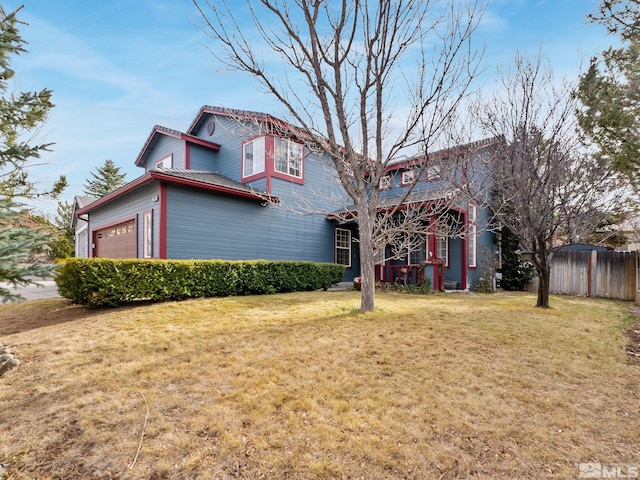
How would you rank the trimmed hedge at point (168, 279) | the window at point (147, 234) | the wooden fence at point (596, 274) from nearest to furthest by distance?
the trimmed hedge at point (168, 279)
the window at point (147, 234)
the wooden fence at point (596, 274)

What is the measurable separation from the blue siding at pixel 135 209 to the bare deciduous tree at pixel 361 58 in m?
5.17

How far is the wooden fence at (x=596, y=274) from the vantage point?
10.3m

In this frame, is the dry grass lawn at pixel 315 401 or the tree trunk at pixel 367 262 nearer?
the dry grass lawn at pixel 315 401

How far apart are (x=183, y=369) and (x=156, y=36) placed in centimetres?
748

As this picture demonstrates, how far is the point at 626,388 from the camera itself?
323 cm

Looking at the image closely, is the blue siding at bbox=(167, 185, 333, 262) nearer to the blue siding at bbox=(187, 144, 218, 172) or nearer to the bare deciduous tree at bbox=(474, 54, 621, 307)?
the blue siding at bbox=(187, 144, 218, 172)

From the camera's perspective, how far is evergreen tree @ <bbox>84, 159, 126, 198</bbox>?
1369 inches

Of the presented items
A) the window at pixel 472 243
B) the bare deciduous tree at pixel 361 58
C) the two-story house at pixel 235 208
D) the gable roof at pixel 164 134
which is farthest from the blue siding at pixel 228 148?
the window at pixel 472 243

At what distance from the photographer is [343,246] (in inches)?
558

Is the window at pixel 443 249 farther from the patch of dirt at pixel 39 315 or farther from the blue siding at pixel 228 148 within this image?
the patch of dirt at pixel 39 315

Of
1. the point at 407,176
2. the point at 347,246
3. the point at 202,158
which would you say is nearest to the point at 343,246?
the point at 347,246

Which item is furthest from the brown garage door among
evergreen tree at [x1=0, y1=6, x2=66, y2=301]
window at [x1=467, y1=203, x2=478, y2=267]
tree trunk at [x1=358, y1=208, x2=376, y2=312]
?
window at [x1=467, y1=203, x2=478, y2=267]

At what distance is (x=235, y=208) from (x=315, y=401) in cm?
872

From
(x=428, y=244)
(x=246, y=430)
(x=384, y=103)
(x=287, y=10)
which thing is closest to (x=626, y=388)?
(x=246, y=430)
